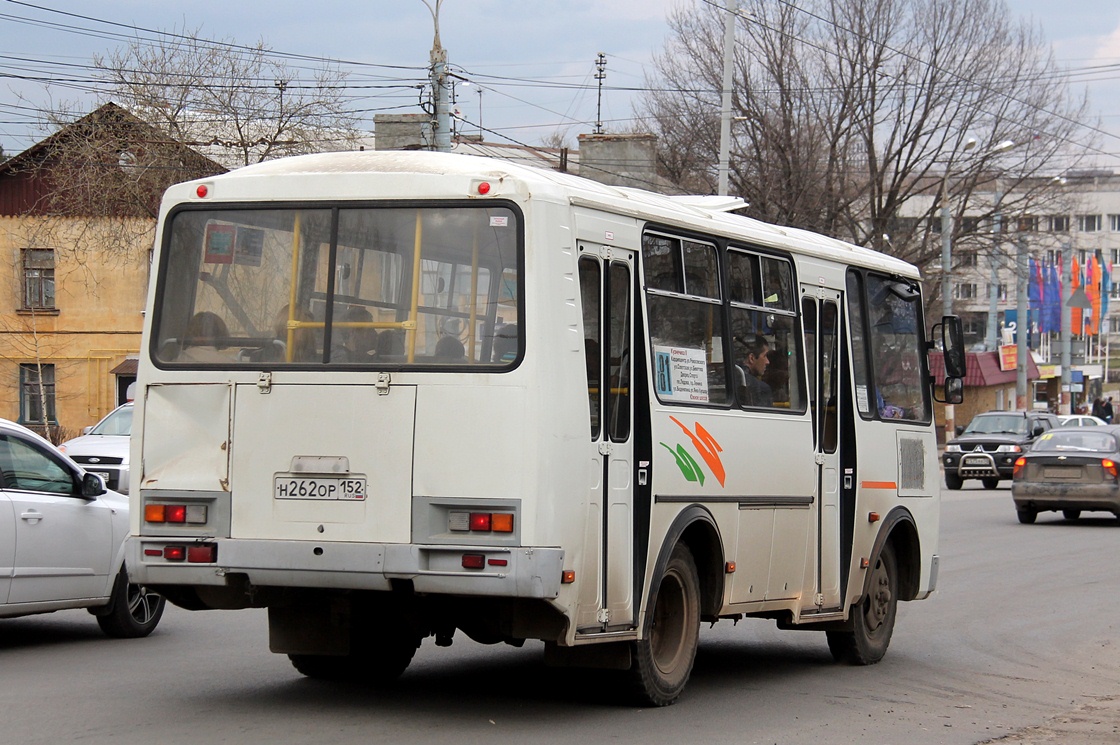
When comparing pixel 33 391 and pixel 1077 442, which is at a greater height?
pixel 33 391

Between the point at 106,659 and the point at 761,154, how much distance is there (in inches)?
1453

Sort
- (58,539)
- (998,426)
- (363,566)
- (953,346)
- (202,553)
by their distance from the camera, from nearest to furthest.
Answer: (363,566) → (202,553) → (58,539) → (953,346) → (998,426)

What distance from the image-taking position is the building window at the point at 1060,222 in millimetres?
49406

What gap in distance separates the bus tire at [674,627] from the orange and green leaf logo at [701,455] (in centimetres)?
41

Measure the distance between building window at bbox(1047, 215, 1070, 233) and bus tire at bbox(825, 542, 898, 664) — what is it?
1594 inches

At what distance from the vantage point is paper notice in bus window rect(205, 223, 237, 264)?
7977mm

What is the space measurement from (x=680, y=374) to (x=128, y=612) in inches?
191

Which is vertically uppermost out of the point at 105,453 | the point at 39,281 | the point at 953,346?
the point at 39,281

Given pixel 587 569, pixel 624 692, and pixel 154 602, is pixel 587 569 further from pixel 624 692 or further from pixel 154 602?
pixel 154 602

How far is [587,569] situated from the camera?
7570mm

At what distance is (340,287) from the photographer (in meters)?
7.71

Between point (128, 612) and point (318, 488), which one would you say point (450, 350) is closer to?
point (318, 488)

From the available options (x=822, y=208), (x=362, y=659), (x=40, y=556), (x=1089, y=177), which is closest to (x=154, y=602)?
(x=40, y=556)

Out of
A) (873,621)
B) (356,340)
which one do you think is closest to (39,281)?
(873,621)
